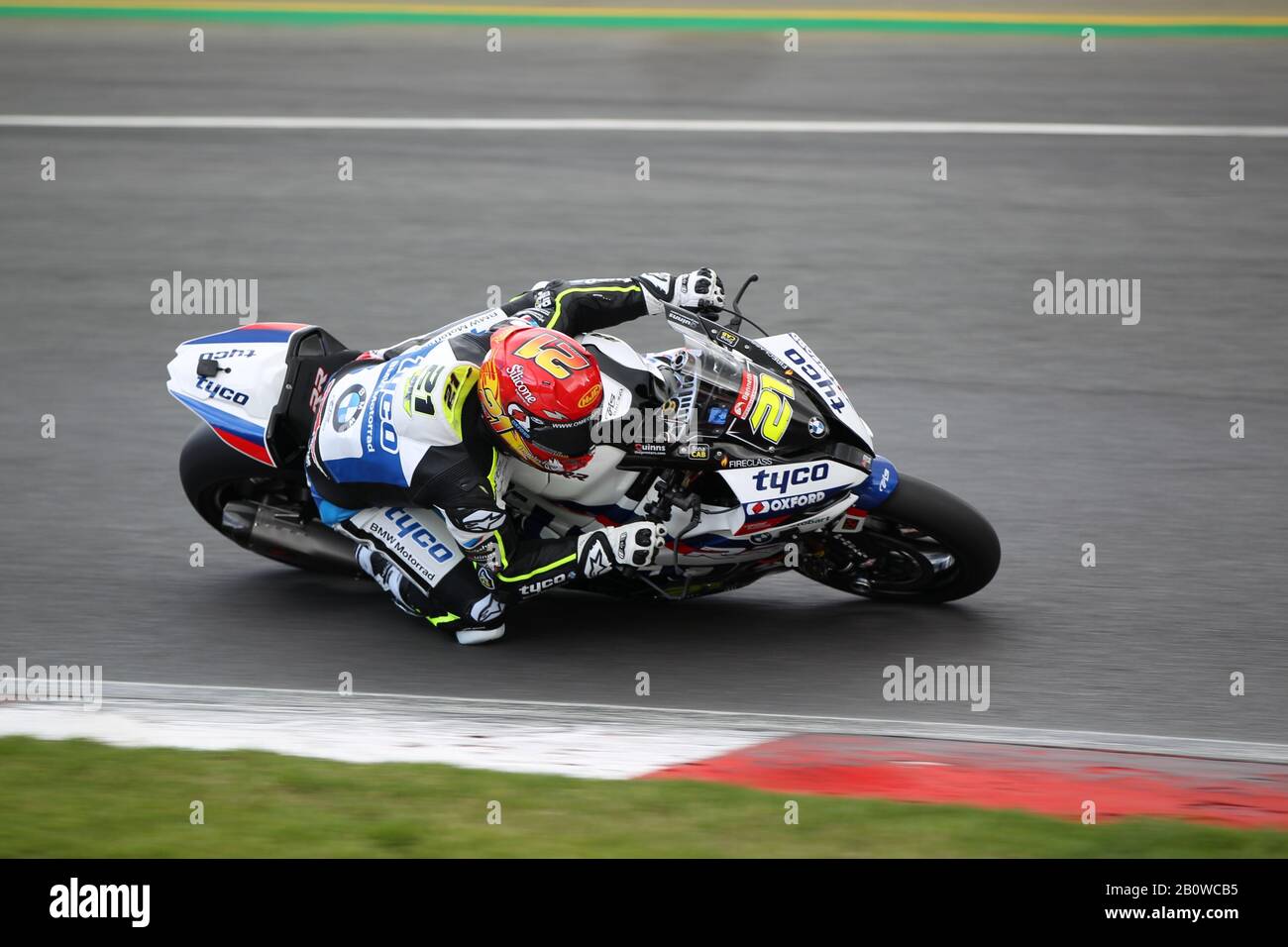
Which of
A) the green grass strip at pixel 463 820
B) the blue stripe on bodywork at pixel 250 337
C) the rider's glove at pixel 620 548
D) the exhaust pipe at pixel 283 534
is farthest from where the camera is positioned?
the exhaust pipe at pixel 283 534

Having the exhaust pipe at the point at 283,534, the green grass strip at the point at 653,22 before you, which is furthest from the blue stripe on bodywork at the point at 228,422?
the green grass strip at the point at 653,22

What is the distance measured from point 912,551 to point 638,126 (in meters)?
6.18

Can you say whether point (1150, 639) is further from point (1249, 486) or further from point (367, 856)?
point (367, 856)

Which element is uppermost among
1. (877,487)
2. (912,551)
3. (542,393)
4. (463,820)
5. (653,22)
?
(653,22)

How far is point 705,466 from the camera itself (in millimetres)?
5859

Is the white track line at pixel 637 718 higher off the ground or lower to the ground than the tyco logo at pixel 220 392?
lower

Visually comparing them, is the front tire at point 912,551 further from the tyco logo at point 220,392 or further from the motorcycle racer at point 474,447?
the tyco logo at point 220,392

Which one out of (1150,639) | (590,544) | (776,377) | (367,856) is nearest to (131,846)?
(367,856)

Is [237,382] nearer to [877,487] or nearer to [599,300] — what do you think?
[599,300]

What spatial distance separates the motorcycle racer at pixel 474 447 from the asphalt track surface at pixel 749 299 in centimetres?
39

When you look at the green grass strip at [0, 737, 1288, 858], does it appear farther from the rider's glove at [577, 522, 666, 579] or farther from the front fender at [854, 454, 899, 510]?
the front fender at [854, 454, 899, 510]

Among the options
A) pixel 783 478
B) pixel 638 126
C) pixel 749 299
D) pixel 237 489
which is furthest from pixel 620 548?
pixel 638 126

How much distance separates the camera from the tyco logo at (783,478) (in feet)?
18.9

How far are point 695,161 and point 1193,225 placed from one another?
3.48 meters
